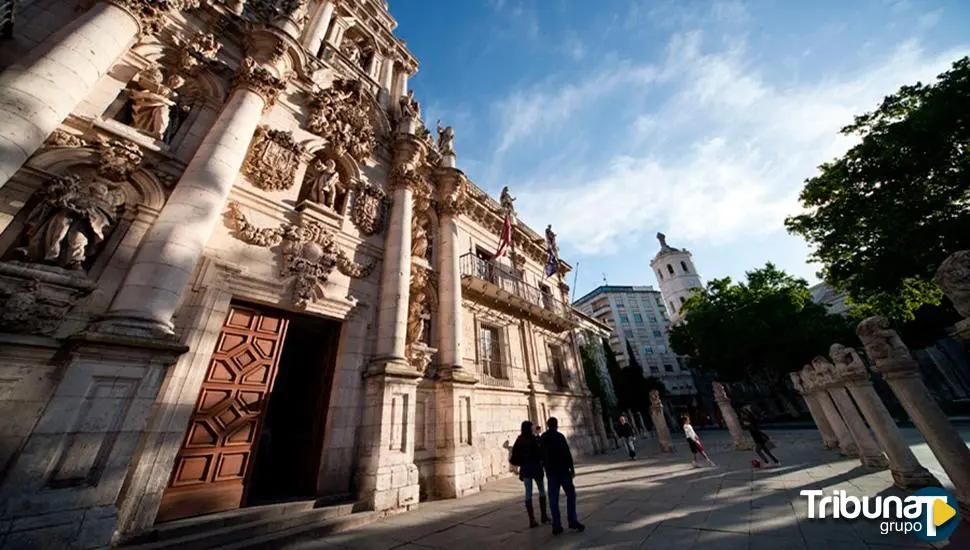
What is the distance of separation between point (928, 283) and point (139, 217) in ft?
73.7

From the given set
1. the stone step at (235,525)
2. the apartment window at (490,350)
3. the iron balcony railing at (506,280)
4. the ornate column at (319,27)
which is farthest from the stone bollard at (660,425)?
the ornate column at (319,27)

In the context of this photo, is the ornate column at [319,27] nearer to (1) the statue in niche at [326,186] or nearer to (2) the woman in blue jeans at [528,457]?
(1) the statue in niche at [326,186]

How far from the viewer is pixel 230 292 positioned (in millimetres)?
6004

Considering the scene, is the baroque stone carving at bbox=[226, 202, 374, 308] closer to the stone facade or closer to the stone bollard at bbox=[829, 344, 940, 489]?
the stone facade

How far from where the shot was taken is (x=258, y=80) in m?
7.14

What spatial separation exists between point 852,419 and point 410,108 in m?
15.0

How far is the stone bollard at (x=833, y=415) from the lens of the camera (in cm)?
872

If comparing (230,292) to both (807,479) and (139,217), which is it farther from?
(807,479)

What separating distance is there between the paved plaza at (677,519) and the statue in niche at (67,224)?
5.10m

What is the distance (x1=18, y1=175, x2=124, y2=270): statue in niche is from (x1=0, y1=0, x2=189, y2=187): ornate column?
698 millimetres

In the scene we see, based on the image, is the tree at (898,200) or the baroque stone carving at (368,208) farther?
the tree at (898,200)

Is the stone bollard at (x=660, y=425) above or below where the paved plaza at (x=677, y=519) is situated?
above

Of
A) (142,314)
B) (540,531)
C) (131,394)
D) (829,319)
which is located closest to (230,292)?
(142,314)

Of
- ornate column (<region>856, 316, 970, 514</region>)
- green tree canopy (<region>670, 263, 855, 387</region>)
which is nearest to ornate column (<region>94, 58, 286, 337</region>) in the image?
ornate column (<region>856, 316, 970, 514</region>)
